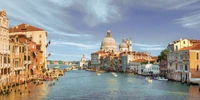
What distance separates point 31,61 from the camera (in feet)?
143

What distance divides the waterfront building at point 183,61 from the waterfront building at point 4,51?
24522 mm

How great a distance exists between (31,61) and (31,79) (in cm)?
291

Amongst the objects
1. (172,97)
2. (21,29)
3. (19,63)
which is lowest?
(172,97)

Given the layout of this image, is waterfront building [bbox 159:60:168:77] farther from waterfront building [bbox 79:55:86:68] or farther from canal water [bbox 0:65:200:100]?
waterfront building [bbox 79:55:86:68]

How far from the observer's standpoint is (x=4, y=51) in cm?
3045

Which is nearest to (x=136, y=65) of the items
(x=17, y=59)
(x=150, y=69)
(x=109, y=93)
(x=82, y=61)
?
(x=150, y=69)

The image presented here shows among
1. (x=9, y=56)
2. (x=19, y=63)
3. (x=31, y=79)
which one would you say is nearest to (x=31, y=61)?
(x=31, y=79)

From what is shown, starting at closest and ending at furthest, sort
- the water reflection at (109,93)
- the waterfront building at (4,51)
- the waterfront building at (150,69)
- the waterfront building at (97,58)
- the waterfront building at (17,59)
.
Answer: the water reflection at (109,93)
the waterfront building at (4,51)
the waterfront building at (17,59)
the waterfront building at (150,69)
the waterfront building at (97,58)

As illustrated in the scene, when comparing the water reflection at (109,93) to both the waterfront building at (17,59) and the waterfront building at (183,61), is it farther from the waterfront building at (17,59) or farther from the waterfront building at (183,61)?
the waterfront building at (183,61)

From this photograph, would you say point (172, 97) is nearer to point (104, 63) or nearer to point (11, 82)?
point (11, 82)

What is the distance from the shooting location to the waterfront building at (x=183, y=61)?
129ft

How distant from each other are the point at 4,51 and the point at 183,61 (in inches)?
1011

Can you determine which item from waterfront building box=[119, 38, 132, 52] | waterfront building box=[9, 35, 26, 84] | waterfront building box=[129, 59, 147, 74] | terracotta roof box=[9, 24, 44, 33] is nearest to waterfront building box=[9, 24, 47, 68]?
terracotta roof box=[9, 24, 44, 33]

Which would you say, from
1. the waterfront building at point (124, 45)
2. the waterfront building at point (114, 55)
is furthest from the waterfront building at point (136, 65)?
the waterfront building at point (124, 45)
